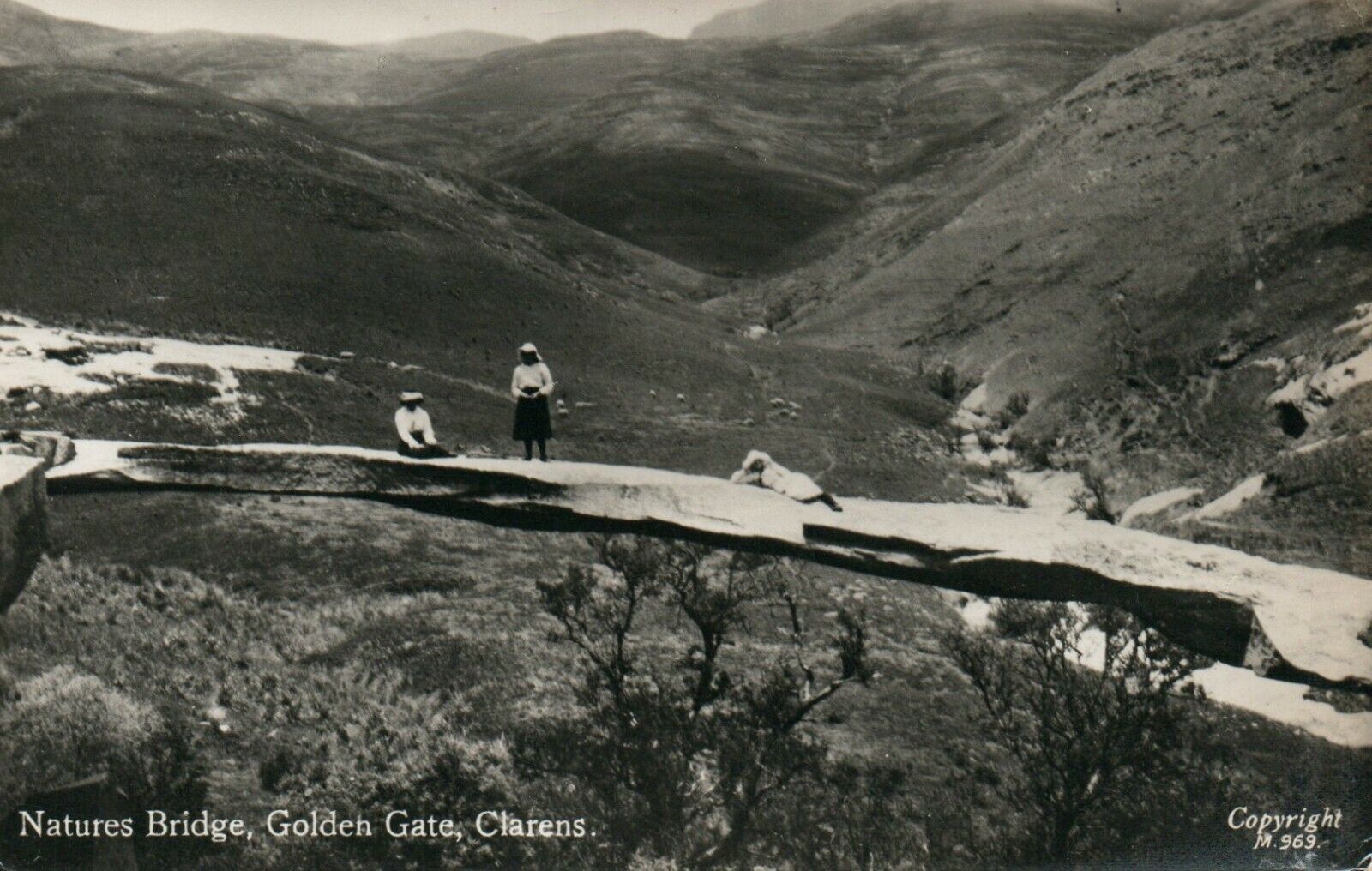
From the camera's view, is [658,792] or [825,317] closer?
[658,792]

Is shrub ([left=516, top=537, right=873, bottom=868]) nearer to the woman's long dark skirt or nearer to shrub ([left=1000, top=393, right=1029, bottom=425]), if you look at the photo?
the woman's long dark skirt

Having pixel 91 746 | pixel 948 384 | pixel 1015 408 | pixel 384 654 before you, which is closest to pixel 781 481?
pixel 384 654

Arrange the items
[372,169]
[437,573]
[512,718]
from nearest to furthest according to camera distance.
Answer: [512,718]
[437,573]
[372,169]

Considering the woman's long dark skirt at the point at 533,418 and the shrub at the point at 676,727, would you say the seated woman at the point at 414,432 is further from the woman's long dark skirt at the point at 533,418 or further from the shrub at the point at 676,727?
the shrub at the point at 676,727

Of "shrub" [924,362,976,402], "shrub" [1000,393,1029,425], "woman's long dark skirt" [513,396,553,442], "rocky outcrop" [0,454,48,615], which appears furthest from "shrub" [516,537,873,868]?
"shrub" [924,362,976,402]

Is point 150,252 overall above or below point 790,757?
above

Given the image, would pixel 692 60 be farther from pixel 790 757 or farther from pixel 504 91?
pixel 790 757

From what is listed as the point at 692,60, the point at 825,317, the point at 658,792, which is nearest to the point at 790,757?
the point at 658,792
